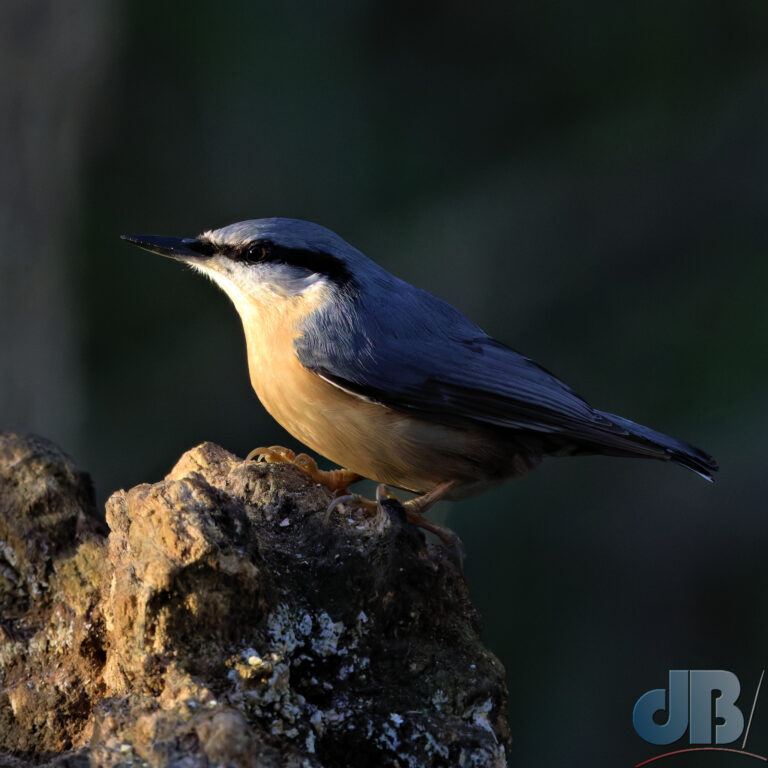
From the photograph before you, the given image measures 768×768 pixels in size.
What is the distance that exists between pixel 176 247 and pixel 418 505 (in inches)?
38.0

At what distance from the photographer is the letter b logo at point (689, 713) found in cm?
277

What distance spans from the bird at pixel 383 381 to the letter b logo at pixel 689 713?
68 cm

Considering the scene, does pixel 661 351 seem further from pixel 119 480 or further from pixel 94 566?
pixel 94 566

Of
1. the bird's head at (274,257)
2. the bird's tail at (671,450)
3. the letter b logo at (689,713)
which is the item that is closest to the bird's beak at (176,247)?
the bird's head at (274,257)

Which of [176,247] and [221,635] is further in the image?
[176,247]

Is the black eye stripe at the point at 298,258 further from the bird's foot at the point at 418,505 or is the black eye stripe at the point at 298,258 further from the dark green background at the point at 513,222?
the dark green background at the point at 513,222

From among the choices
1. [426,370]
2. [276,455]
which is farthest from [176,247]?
[426,370]

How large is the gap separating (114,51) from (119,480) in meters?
2.17

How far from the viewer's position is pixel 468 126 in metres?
5.23

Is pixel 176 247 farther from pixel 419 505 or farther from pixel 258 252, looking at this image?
pixel 419 505

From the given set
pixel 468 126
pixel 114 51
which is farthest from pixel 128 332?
pixel 468 126

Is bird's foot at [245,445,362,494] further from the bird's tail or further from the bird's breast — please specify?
the bird's tail

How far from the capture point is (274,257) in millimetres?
2689

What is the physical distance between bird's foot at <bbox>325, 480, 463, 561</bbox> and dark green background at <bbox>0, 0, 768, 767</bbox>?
Answer: 2.11m
